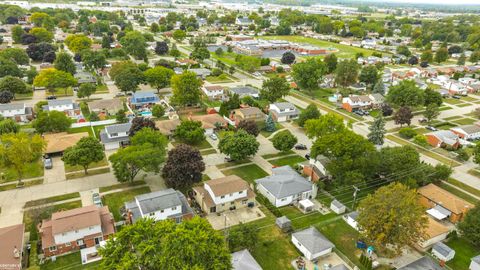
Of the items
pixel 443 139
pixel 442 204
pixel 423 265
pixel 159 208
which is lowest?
pixel 442 204

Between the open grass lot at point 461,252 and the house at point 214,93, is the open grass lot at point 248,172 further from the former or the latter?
the house at point 214,93

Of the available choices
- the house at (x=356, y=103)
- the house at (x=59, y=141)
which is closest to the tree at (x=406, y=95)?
the house at (x=356, y=103)

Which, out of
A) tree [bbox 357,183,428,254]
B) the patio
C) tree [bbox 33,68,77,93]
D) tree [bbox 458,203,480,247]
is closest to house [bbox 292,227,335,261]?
tree [bbox 357,183,428,254]

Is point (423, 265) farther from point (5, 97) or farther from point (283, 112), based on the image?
point (5, 97)

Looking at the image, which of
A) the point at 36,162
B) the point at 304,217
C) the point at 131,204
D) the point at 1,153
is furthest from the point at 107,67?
the point at 304,217

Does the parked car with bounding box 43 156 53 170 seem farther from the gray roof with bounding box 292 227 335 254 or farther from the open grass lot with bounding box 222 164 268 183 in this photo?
the gray roof with bounding box 292 227 335 254

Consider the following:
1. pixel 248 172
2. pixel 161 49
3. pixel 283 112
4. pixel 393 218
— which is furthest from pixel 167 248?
pixel 161 49
